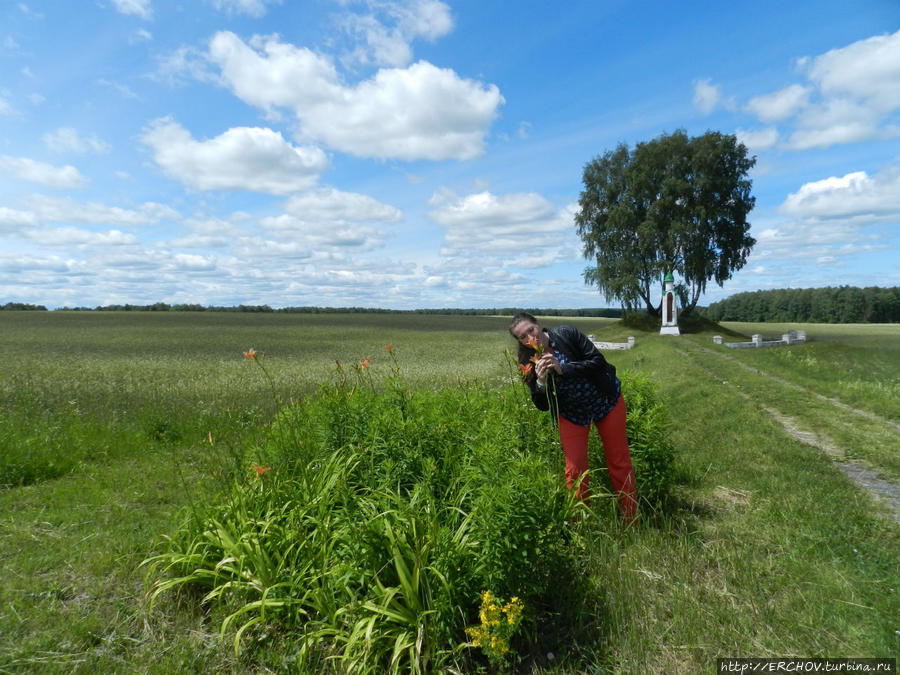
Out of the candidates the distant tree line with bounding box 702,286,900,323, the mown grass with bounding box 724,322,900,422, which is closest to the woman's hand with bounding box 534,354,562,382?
the mown grass with bounding box 724,322,900,422

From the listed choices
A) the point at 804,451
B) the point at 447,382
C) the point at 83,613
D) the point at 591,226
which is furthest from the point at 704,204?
Answer: the point at 83,613

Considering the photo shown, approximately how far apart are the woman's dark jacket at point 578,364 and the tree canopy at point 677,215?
32.6 meters

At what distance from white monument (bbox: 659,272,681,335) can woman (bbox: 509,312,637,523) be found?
103ft

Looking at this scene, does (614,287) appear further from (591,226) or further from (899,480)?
(899,480)

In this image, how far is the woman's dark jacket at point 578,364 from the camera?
3.67m

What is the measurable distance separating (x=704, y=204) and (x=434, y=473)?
37206 millimetres

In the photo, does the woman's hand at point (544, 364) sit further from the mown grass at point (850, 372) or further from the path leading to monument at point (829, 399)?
the mown grass at point (850, 372)

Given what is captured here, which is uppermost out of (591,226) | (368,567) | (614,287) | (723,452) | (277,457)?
(591,226)

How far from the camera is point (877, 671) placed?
2367 mm

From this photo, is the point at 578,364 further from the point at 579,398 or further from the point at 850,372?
the point at 850,372

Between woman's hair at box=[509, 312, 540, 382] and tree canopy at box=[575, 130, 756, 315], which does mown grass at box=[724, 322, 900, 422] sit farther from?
tree canopy at box=[575, 130, 756, 315]

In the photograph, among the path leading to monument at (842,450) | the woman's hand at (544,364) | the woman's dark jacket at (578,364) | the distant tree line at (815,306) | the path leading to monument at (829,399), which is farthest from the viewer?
the distant tree line at (815,306)

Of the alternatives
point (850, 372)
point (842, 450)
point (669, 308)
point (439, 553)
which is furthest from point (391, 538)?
point (669, 308)

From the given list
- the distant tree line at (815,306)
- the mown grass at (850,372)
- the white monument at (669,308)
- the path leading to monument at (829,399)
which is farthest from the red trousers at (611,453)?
the distant tree line at (815,306)
